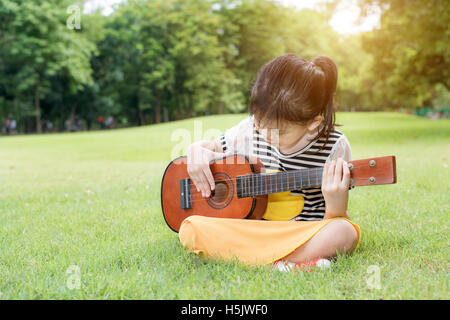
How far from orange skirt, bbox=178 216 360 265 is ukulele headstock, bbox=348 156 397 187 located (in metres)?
0.43

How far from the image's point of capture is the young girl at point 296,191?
244 centimetres

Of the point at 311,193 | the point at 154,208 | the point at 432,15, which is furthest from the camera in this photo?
the point at 432,15

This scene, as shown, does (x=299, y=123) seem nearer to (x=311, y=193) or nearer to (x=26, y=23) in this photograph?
(x=311, y=193)

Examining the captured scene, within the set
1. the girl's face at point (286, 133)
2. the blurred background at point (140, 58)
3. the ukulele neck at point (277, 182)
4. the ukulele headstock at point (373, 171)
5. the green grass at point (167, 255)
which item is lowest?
the green grass at point (167, 255)

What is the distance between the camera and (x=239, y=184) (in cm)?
270

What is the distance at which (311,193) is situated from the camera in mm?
2742

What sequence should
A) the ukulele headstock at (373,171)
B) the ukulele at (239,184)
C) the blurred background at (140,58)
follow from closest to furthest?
the ukulele headstock at (373,171)
the ukulele at (239,184)
the blurred background at (140,58)

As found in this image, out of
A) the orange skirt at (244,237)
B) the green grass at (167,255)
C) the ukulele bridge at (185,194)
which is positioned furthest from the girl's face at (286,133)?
the green grass at (167,255)

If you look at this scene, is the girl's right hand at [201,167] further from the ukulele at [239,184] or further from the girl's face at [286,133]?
the girl's face at [286,133]

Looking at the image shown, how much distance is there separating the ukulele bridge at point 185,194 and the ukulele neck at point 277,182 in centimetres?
41

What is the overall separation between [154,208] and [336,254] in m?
2.50

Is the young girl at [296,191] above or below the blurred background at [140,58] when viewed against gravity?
below

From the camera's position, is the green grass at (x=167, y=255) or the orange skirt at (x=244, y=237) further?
the orange skirt at (x=244, y=237)
